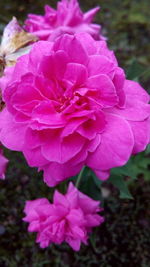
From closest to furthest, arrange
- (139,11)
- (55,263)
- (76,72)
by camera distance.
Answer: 1. (76,72)
2. (55,263)
3. (139,11)

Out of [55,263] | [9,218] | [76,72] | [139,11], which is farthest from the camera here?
[139,11]

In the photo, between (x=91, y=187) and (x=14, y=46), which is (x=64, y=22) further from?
(x=91, y=187)

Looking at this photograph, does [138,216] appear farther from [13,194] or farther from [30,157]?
[30,157]

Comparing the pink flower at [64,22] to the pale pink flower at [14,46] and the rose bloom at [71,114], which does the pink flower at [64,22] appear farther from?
the rose bloom at [71,114]

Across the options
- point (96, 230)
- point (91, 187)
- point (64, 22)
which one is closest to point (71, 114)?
point (64, 22)

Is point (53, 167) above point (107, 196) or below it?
above

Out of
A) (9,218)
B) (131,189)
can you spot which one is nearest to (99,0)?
(131,189)
